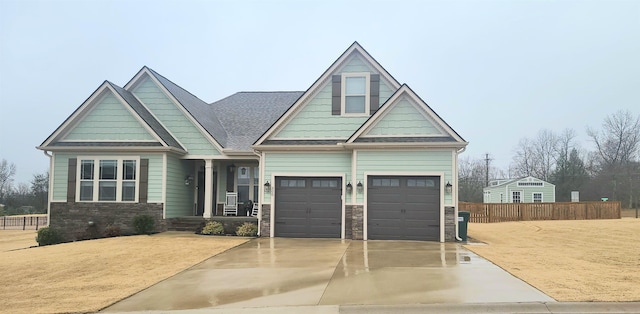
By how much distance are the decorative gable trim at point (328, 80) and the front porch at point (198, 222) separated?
10.9 ft

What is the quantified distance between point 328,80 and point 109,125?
8.94 metres

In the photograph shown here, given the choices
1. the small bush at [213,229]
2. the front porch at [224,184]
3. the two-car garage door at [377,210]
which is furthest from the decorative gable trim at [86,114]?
the two-car garage door at [377,210]

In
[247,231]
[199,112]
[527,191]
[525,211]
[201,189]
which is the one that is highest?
[199,112]

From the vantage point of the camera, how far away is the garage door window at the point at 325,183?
16.5 metres

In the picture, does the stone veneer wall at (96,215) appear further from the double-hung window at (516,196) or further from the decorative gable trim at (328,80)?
the double-hung window at (516,196)

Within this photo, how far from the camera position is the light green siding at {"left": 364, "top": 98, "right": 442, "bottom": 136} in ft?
51.4

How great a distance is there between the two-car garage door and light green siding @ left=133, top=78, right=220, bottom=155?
4785 mm

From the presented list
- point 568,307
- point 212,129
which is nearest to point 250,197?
point 212,129

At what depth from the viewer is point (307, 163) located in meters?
16.6

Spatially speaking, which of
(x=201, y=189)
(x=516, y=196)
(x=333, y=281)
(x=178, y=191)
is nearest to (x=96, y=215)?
(x=178, y=191)

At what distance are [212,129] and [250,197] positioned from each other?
3.52 metres

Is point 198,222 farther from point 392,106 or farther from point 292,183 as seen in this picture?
point 392,106

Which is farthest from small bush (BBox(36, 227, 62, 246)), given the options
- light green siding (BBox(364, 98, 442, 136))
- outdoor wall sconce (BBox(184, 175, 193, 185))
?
light green siding (BBox(364, 98, 442, 136))

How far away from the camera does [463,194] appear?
58.3 metres
